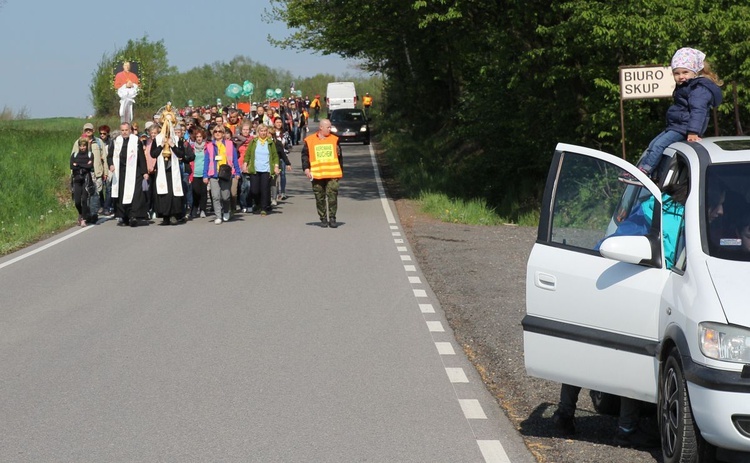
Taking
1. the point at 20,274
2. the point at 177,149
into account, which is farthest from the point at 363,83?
the point at 20,274

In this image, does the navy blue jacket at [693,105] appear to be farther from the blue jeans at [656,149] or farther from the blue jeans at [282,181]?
the blue jeans at [282,181]

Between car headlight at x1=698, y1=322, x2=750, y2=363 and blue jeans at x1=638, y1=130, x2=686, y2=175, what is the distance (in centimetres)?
228

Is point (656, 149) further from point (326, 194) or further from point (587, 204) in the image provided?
point (326, 194)

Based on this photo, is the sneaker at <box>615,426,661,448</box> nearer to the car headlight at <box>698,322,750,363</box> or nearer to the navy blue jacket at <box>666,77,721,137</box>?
the car headlight at <box>698,322,750,363</box>

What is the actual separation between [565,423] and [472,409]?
2.79 feet

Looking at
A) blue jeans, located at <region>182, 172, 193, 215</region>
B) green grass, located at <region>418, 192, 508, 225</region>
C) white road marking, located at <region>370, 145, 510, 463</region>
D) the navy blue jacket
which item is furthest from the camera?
green grass, located at <region>418, 192, 508, 225</region>

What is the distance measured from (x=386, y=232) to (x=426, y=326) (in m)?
9.92

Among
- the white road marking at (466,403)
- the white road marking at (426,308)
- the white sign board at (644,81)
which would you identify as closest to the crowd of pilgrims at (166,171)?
the white road marking at (466,403)

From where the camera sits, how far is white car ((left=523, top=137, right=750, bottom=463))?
20.4 feet

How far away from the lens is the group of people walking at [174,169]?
23.1 metres

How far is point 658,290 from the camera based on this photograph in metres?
6.91

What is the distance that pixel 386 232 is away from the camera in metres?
22.2

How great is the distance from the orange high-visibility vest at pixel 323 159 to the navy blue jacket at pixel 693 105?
14281 millimetres

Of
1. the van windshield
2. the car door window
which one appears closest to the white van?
the car door window
